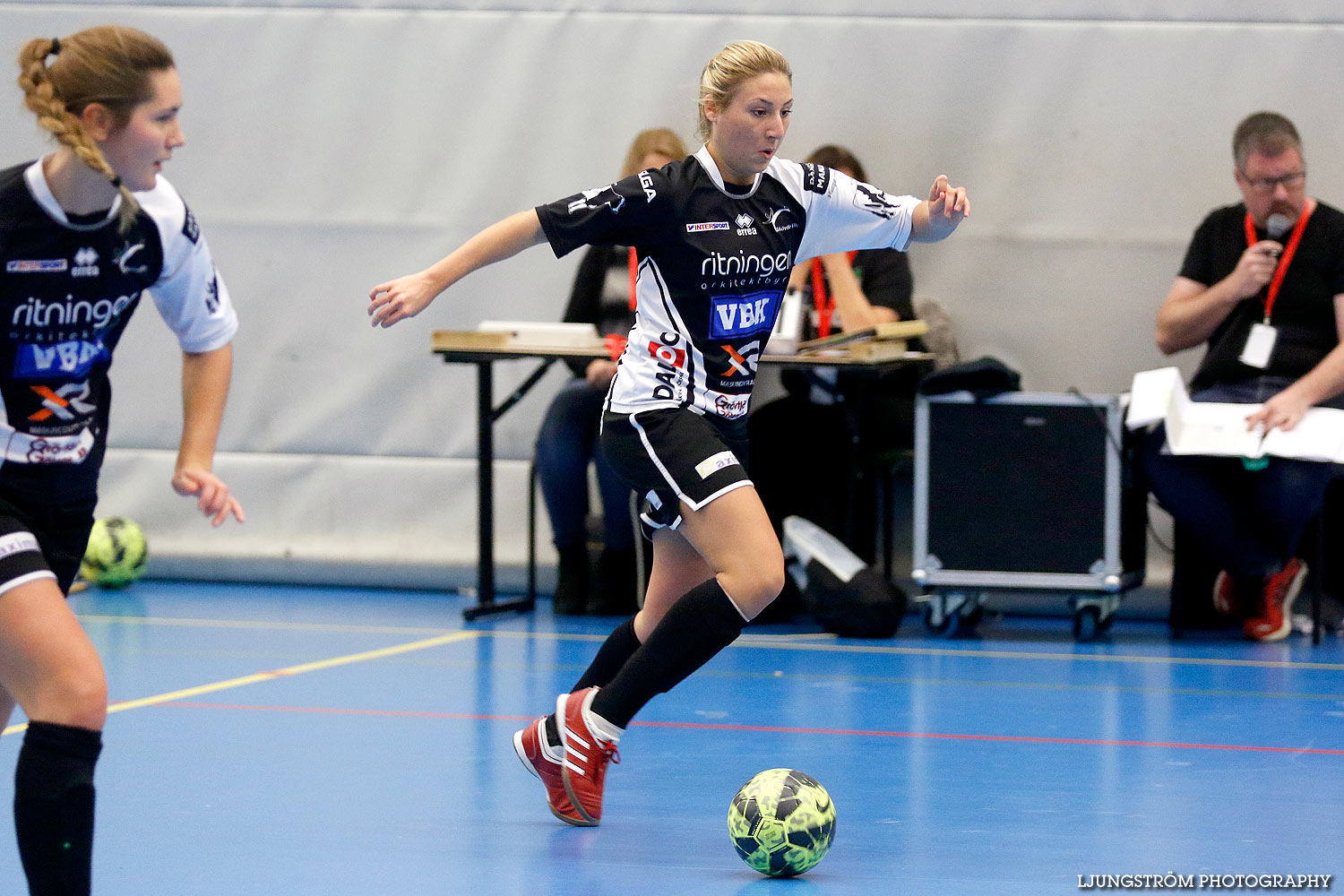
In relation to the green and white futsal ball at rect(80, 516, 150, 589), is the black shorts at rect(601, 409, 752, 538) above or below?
above

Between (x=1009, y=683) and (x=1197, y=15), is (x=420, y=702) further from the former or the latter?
(x=1197, y=15)

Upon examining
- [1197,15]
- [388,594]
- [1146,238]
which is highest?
[1197,15]

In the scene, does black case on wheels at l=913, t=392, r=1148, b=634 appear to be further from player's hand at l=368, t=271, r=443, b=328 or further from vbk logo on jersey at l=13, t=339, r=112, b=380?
vbk logo on jersey at l=13, t=339, r=112, b=380

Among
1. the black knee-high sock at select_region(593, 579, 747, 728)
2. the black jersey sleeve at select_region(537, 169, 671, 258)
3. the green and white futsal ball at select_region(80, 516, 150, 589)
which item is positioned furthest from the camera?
the green and white futsal ball at select_region(80, 516, 150, 589)

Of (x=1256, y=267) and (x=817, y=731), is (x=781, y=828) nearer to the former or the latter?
(x=817, y=731)

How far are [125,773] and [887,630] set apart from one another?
3.15m

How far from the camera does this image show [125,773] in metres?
3.65

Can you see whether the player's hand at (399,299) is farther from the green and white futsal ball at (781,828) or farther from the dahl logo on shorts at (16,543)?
the green and white futsal ball at (781,828)

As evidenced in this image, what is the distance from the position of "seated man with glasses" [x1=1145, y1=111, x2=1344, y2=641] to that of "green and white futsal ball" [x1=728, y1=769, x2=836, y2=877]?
10.9ft

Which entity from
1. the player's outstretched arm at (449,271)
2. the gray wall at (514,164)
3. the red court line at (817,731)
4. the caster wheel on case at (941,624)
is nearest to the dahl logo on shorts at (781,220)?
the player's outstretched arm at (449,271)

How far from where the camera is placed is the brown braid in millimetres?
2338

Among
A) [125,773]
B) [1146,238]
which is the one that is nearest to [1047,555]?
[1146,238]

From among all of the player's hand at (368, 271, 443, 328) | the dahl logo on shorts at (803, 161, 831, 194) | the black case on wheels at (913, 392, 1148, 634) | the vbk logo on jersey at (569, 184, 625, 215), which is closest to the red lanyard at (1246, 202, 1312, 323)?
the black case on wheels at (913, 392, 1148, 634)

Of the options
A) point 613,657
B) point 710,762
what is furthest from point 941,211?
point 710,762
